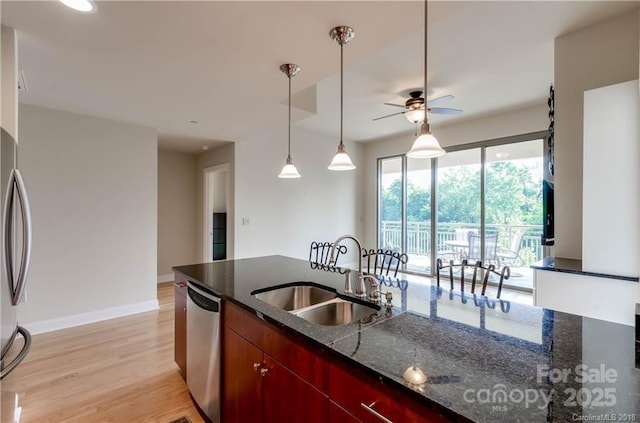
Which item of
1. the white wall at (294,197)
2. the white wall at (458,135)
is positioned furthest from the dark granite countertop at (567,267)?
the white wall at (294,197)

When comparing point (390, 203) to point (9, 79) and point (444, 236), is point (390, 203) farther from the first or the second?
point (9, 79)

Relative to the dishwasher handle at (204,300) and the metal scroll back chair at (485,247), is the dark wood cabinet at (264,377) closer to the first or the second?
the dishwasher handle at (204,300)

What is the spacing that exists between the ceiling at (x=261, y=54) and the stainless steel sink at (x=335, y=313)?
167 cm

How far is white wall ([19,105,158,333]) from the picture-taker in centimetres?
325

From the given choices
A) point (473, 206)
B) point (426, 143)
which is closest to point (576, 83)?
point (426, 143)

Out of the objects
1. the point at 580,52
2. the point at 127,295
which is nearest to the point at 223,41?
the point at 580,52

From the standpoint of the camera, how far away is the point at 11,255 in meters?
1.57

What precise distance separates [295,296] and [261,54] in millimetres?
1755

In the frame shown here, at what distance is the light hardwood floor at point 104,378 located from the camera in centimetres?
204

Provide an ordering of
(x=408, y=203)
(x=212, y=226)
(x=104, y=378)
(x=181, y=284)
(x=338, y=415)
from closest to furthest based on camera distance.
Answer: (x=338, y=415)
(x=181, y=284)
(x=104, y=378)
(x=212, y=226)
(x=408, y=203)

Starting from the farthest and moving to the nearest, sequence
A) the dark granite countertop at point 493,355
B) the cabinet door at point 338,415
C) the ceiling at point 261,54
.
→ the ceiling at point 261,54 → the cabinet door at point 338,415 → the dark granite countertop at point 493,355

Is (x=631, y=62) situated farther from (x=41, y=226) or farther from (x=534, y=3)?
(x=41, y=226)

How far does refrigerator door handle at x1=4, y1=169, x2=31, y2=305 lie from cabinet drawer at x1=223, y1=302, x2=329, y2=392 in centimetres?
113

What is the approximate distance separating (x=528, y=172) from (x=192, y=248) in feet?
20.0
